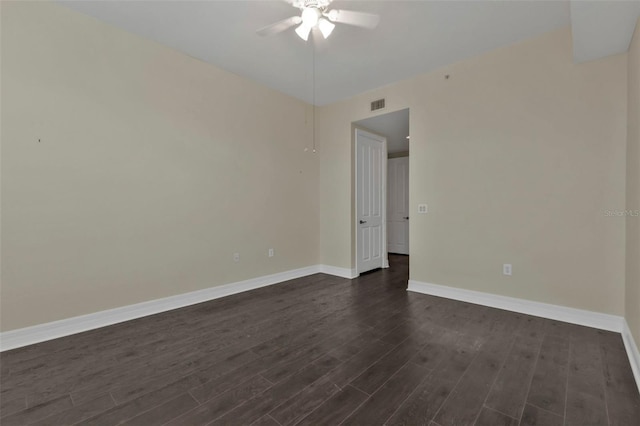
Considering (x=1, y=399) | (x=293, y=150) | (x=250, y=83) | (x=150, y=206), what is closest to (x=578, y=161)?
(x=293, y=150)

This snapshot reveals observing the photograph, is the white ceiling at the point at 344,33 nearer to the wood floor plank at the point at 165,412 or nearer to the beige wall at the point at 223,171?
the beige wall at the point at 223,171

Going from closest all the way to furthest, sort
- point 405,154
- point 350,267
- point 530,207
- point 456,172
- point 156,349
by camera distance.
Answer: point 156,349, point 530,207, point 456,172, point 350,267, point 405,154

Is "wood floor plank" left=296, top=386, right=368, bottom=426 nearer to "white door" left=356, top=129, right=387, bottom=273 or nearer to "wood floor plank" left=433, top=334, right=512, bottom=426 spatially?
"wood floor plank" left=433, top=334, right=512, bottom=426

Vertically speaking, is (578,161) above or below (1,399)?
above

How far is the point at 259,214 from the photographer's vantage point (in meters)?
4.16

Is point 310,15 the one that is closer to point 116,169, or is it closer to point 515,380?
point 116,169

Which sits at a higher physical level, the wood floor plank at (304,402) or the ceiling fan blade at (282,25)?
the ceiling fan blade at (282,25)

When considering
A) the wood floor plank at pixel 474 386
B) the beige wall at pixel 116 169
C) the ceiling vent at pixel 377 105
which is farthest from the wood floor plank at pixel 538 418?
the ceiling vent at pixel 377 105

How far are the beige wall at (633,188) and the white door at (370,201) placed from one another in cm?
308

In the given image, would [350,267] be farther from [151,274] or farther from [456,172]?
[151,274]

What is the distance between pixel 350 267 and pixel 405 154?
3893mm

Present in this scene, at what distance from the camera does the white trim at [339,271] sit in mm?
4605

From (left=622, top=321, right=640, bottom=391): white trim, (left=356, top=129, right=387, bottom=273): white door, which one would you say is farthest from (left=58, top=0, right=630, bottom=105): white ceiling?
(left=622, top=321, right=640, bottom=391): white trim

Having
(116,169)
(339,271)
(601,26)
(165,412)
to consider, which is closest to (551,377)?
(165,412)
